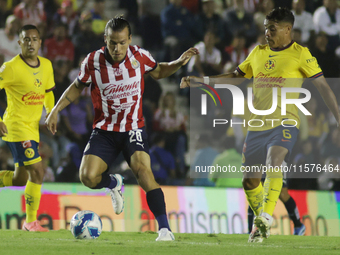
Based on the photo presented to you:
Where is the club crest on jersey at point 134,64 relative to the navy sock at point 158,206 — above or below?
above

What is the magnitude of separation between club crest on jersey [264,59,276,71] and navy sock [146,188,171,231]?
1.75m

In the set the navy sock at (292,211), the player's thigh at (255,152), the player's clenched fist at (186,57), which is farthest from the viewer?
the navy sock at (292,211)

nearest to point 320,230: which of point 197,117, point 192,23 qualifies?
point 197,117

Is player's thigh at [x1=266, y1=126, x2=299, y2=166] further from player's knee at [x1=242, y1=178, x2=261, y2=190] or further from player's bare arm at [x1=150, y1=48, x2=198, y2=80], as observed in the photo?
→ player's bare arm at [x1=150, y1=48, x2=198, y2=80]

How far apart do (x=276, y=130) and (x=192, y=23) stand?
6504 mm

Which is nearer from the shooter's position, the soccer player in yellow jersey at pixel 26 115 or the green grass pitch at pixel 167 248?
the green grass pitch at pixel 167 248

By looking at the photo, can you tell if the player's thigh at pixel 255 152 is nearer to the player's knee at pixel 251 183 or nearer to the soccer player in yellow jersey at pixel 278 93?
the soccer player in yellow jersey at pixel 278 93

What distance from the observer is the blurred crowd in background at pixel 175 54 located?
30.9 ft

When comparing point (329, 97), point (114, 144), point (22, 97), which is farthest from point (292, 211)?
point (22, 97)

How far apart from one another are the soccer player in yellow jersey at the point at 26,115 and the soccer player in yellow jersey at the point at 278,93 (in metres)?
2.74

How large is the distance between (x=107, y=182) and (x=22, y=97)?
175cm

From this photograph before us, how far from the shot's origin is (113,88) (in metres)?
5.55

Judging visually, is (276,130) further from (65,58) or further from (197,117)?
(65,58)

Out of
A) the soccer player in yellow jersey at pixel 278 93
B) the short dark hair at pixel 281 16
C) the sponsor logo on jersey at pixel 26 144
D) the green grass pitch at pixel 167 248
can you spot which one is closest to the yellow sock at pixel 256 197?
the soccer player in yellow jersey at pixel 278 93
